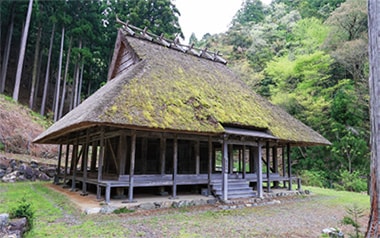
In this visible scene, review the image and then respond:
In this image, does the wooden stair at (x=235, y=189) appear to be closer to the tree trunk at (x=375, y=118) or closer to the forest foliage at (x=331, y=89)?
the tree trunk at (x=375, y=118)

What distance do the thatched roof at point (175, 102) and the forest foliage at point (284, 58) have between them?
7417 mm

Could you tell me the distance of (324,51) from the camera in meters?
21.6

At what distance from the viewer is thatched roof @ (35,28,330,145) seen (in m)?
7.77

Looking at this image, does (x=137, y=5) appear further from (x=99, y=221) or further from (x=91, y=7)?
(x=99, y=221)

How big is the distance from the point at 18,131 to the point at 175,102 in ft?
43.3

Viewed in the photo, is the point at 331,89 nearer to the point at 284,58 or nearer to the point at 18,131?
the point at 284,58

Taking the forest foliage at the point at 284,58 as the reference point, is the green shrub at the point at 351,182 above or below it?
below

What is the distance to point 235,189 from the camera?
1012 centimetres

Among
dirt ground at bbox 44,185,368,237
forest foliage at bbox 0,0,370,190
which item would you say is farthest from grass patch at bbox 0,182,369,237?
forest foliage at bbox 0,0,370,190

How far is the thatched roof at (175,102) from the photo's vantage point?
7.77m

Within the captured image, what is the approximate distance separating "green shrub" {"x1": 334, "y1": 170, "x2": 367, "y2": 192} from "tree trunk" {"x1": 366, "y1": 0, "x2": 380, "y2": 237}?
1520 centimetres

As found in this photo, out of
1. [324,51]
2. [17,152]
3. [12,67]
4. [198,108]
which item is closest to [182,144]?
[198,108]

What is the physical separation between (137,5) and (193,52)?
49.4 feet

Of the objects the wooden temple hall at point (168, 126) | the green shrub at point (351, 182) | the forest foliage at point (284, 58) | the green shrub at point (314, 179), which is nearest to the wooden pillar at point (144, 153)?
the wooden temple hall at point (168, 126)
